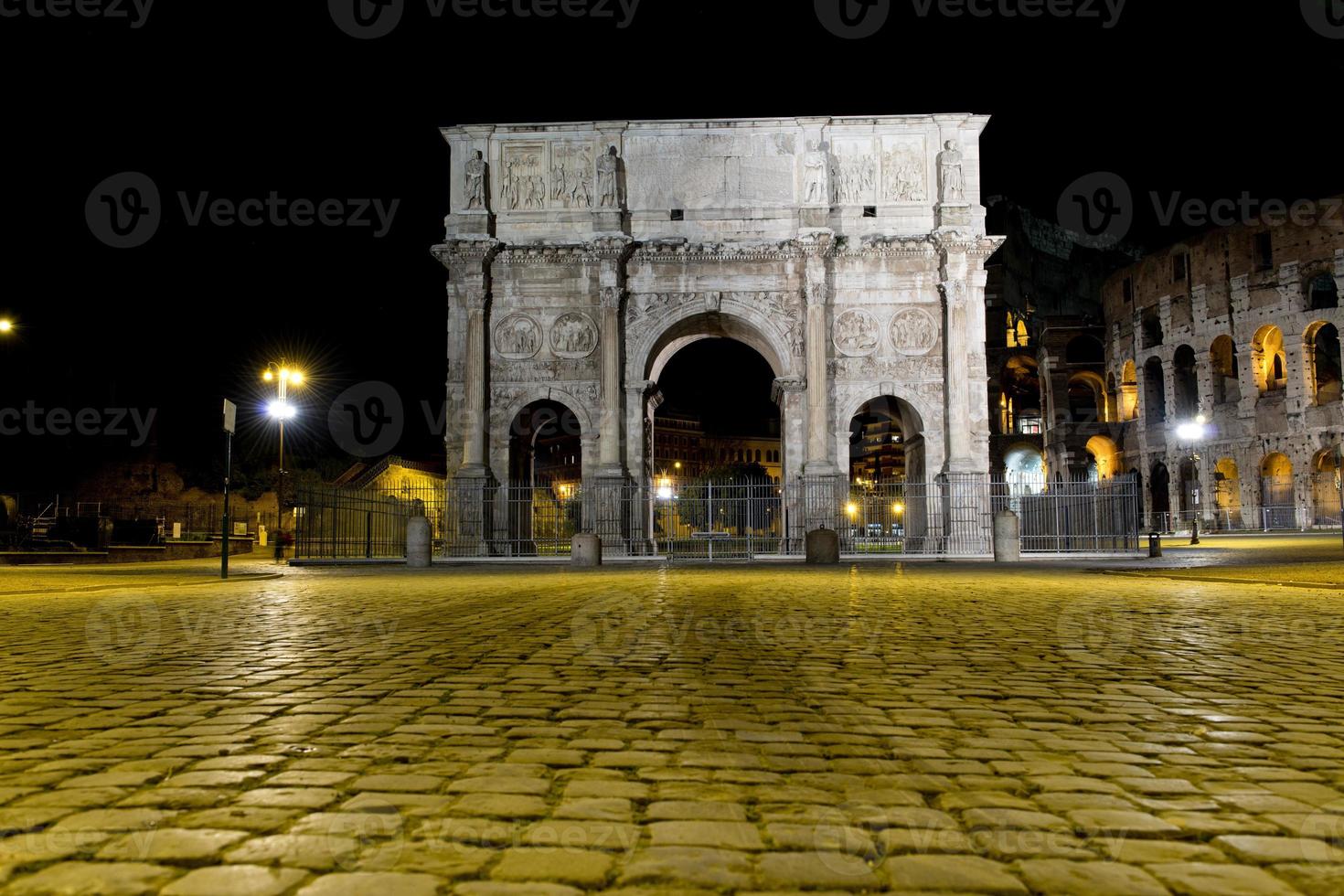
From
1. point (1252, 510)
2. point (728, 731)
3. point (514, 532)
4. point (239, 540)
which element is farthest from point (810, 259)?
point (1252, 510)

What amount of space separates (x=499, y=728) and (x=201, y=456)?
44.7m

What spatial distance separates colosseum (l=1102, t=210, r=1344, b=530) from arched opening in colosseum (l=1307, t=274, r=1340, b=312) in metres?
0.06

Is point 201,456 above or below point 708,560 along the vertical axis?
above

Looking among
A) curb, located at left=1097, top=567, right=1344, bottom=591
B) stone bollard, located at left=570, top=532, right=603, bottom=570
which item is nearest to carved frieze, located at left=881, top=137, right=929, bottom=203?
stone bollard, located at left=570, top=532, right=603, bottom=570

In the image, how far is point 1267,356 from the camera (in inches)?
1763

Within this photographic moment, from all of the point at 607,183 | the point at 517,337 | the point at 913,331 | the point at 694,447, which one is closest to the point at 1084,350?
the point at 913,331

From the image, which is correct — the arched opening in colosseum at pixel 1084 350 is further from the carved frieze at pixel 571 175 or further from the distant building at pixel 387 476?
the carved frieze at pixel 571 175

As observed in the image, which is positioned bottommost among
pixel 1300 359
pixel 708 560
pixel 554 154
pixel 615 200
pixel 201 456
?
pixel 708 560

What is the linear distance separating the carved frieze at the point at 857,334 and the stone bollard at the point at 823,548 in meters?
8.79

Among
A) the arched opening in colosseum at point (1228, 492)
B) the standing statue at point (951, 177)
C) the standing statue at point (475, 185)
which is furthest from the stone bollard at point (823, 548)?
the arched opening in colosseum at point (1228, 492)

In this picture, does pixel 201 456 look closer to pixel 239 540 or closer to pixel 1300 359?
pixel 239 540

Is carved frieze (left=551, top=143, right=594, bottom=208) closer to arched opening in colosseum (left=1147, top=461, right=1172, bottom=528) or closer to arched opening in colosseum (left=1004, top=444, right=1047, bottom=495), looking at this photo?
arched opening in colosseum (left=1147, top=461, right=1172, bottom=528)

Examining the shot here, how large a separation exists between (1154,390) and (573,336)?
36443 mm

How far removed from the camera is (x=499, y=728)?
13.1 ft
